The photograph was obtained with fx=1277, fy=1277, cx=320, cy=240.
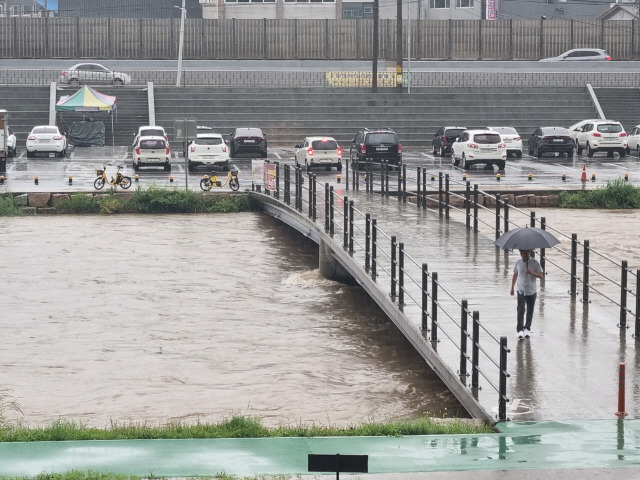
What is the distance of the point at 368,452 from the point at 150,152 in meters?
34.9

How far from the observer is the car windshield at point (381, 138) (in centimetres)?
4709

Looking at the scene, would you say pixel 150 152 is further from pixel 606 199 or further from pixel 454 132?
pixel 606 199

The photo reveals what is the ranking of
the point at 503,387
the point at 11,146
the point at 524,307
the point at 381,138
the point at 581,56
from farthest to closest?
the point at 581,56, the point at 11,146, the point at 381,138, the point at 524,307, the point at 503,387

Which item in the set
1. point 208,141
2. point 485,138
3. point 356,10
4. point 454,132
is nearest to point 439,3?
point 356,10

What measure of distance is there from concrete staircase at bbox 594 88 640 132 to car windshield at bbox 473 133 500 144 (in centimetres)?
1641

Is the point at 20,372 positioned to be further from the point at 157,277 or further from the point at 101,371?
the point at 157,277

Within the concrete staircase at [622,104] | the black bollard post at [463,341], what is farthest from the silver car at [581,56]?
the black bollard post at [463,341]

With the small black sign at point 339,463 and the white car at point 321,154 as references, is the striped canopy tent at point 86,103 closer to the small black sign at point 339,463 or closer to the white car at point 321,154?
the white car at point 321,154

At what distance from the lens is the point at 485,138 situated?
4694 centimetres

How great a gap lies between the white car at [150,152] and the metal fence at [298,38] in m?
33.7

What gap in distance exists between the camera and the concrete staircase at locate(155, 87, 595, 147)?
194ft

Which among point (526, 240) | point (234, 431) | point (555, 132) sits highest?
point (555, 132)

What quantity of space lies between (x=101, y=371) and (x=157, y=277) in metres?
8.97

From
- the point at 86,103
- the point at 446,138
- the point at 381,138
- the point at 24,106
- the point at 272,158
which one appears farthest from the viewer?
the point at 24,106
